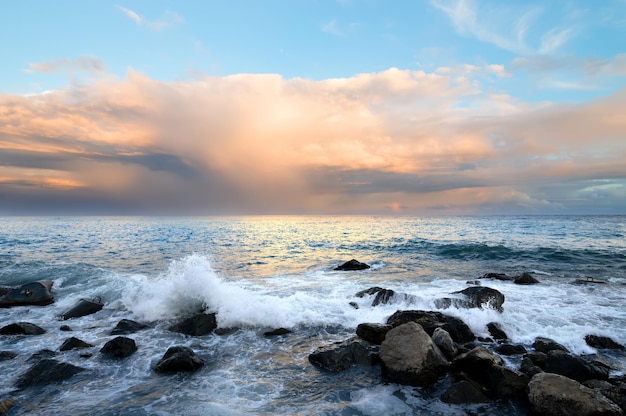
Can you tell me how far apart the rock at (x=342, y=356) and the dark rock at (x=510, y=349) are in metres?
3.32

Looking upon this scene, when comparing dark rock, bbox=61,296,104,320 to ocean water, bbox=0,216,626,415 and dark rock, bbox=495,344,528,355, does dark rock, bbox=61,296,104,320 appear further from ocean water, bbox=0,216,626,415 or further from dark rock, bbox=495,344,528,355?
dark rock, bbox=495,344,528,355

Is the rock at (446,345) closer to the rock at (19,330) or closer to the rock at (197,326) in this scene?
the rock at (197,326)

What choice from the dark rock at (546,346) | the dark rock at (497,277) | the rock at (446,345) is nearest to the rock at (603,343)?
the dark rock at (546,346)

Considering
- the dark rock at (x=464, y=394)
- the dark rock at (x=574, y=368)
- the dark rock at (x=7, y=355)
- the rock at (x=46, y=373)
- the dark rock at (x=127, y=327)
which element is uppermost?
the dark rock at (x=574, y=368)

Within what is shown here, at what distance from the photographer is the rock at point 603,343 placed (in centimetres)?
898

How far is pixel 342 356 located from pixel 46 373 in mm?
6896

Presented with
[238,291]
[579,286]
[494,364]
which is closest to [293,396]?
[494,364]

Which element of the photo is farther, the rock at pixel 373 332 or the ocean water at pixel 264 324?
the rock at pixel 373 332

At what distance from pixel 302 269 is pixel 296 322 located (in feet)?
39.7

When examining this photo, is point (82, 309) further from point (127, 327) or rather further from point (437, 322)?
point (437, 322)

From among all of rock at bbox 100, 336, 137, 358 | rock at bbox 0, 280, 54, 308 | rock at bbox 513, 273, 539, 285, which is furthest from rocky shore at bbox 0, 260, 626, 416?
rock at bbox 513, 273, 539, 285

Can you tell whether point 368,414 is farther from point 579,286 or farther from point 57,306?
point 579,286

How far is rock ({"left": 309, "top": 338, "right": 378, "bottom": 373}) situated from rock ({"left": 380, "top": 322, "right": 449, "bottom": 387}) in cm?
53

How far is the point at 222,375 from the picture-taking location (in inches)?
303
